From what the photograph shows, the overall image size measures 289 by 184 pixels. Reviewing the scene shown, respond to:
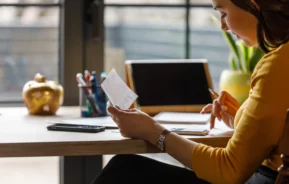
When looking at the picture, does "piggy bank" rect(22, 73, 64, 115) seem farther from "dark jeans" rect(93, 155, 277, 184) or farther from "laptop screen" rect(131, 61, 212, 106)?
"dark jeans" rect(93, 155, 277, 184)

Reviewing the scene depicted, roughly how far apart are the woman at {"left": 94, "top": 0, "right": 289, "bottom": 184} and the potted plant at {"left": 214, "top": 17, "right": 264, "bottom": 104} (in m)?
0.85

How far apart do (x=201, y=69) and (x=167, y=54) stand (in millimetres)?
490

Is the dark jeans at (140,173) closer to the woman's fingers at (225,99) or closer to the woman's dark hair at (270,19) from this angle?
the woman's fingers at (225,99)

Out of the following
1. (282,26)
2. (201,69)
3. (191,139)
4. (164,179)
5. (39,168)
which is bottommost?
(39,168)

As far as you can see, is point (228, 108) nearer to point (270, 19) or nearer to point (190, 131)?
point (190, 131)

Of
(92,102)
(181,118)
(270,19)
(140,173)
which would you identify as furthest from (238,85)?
(270,19)

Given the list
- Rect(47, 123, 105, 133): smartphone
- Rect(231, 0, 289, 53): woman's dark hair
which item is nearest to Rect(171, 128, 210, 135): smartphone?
Rect(47, 123, 105, 133): smartphone

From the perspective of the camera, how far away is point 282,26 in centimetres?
173

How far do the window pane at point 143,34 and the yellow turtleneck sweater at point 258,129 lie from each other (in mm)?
1332

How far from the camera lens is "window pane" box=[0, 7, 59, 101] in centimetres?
285

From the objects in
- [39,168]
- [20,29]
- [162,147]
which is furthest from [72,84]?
[162,147]

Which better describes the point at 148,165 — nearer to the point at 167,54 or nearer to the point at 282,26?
the point at 282,26

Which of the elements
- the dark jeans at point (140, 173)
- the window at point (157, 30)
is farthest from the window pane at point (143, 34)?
the dark jeans at point (140, 173)

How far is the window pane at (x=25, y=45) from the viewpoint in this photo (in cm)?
285
